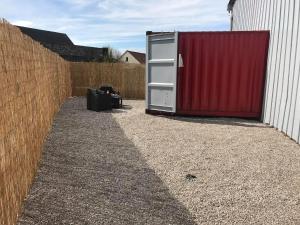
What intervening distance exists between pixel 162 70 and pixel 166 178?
5.59 meters

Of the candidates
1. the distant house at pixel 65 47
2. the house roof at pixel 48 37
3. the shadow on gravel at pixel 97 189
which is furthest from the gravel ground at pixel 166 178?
the house roof at pixel 48 37

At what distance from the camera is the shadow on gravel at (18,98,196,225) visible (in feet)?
10.5

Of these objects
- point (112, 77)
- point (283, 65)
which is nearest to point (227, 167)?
point (283, 65)

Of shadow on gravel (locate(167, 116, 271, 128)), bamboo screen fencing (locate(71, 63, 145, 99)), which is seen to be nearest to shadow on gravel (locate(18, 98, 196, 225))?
shadow on gravel (locate(167, 116, 271, 128))

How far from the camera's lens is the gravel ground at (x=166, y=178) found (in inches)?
130

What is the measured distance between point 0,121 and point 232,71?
7.53 metres

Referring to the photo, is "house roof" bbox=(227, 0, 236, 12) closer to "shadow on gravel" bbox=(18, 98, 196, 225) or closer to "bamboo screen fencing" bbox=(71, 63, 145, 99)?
"bamboo screen fencing" bbox=(71, 63, 145, 99)

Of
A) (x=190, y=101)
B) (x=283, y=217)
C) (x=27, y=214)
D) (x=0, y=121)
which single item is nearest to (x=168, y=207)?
(x=283, y=217)

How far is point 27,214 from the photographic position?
3197 mm

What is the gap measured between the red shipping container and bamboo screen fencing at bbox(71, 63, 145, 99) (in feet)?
22.7

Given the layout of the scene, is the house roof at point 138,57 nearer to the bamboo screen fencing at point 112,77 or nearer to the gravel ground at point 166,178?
the bamboo screen fencing at point 112,77

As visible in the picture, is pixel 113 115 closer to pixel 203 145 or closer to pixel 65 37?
pixel 203 145

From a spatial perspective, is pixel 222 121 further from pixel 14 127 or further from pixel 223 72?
pixel 14 127

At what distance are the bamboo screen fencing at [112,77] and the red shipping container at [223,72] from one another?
22.7 feet
